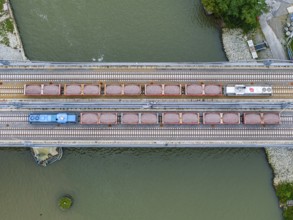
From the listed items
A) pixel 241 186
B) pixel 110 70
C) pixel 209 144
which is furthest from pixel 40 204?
pixel 241 186

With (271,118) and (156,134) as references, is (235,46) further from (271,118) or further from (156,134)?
(156,134)

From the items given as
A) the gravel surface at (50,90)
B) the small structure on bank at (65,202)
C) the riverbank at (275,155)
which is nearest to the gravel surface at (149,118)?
the gravel surface at (50,90)

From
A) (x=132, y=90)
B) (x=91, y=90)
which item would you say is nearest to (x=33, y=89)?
(x=91, y=90)

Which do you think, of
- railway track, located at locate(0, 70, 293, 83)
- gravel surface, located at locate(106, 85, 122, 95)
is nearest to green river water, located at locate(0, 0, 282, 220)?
railway track, located at locate(0, 70, 293, 83)

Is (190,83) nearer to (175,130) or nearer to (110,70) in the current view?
(175,130)

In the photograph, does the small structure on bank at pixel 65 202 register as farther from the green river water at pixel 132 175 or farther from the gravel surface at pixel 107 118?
the gravel surface at pixel 107 118

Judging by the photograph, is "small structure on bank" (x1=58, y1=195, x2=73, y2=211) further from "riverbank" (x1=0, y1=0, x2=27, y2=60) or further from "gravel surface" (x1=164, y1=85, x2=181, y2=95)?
"riverbank" (x1=0, y1=0, x2=27, y2=60)
